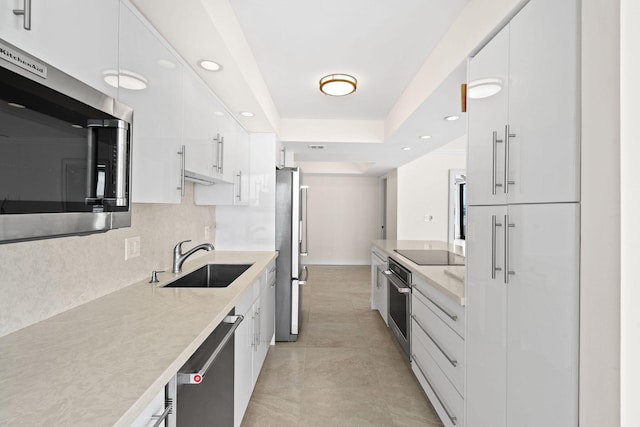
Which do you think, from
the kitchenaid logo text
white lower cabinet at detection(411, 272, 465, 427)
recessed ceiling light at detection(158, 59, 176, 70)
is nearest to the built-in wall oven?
white lower cabinet at detection(411, 272, 465, 427)

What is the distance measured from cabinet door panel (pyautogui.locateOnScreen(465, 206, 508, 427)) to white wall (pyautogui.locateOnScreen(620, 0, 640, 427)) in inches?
19.5

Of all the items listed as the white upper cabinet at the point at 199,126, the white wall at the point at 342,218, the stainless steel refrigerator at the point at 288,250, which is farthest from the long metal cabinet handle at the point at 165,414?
the white wall at the point at 342,218

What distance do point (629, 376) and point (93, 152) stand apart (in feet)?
4.79

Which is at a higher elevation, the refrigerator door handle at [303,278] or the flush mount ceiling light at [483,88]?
the flush mount ceiling light at [483,88]

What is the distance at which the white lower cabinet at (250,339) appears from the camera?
1.76 m

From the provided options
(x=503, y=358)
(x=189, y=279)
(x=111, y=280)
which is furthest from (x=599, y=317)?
(x=189, y=279)

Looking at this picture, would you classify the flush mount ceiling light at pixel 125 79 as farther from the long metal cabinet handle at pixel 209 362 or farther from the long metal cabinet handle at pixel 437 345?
the long metal cabinet handle at pixel 437 345

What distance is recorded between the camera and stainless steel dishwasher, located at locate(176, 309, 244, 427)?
1.04 m

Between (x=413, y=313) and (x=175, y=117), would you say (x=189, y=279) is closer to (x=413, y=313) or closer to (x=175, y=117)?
(x=175, y=117)

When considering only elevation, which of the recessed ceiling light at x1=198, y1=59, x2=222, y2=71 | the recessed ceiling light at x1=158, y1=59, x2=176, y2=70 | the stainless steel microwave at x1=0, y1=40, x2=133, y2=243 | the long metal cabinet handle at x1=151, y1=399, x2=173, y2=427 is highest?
the recessed ceiling light at x1=198, y1=59, x2=222, y2=71

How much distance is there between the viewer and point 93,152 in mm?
812

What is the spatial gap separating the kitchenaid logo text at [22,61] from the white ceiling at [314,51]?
0.77m

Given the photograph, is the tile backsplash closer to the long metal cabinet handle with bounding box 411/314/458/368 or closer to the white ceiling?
the white ceiling

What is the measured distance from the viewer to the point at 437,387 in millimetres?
2027
